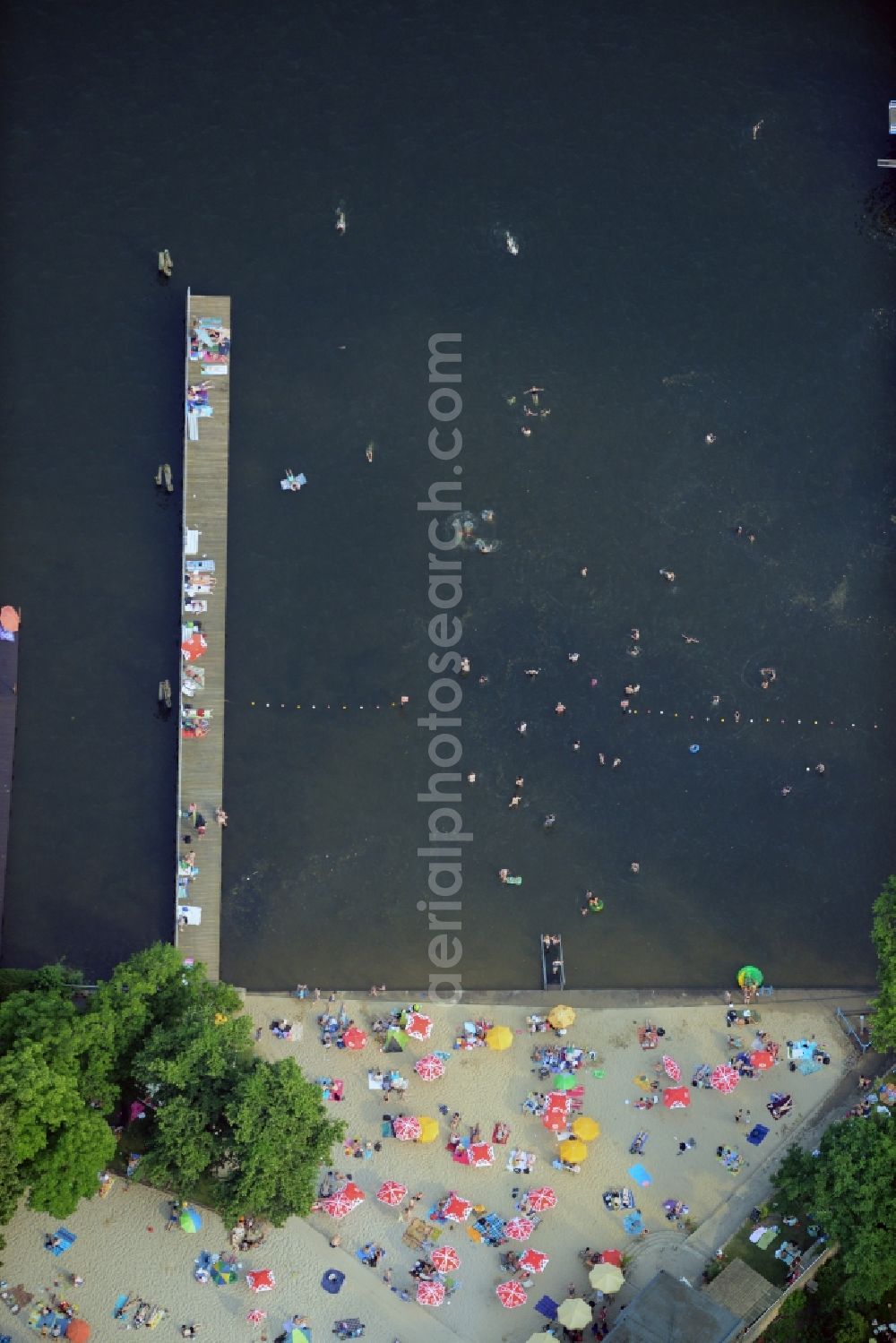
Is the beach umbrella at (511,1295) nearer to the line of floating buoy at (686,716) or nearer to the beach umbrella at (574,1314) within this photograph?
the beach umbrella at (574,1314)

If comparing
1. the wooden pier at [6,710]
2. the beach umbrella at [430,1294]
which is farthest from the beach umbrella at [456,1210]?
the wooden pier at [6,710]

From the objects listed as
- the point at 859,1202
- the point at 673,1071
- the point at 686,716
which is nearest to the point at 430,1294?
the point at 673,1071

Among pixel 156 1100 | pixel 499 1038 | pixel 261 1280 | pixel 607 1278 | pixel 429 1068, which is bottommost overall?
pixel 261 1280

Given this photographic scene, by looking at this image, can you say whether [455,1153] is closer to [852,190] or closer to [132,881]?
[132,881]

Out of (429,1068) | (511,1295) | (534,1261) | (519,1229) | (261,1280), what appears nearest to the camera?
(511,1295)

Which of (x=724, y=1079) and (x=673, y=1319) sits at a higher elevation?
(x=724, y=1079)

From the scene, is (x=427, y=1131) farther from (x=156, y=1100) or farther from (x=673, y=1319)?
(x=673, y=1319)
